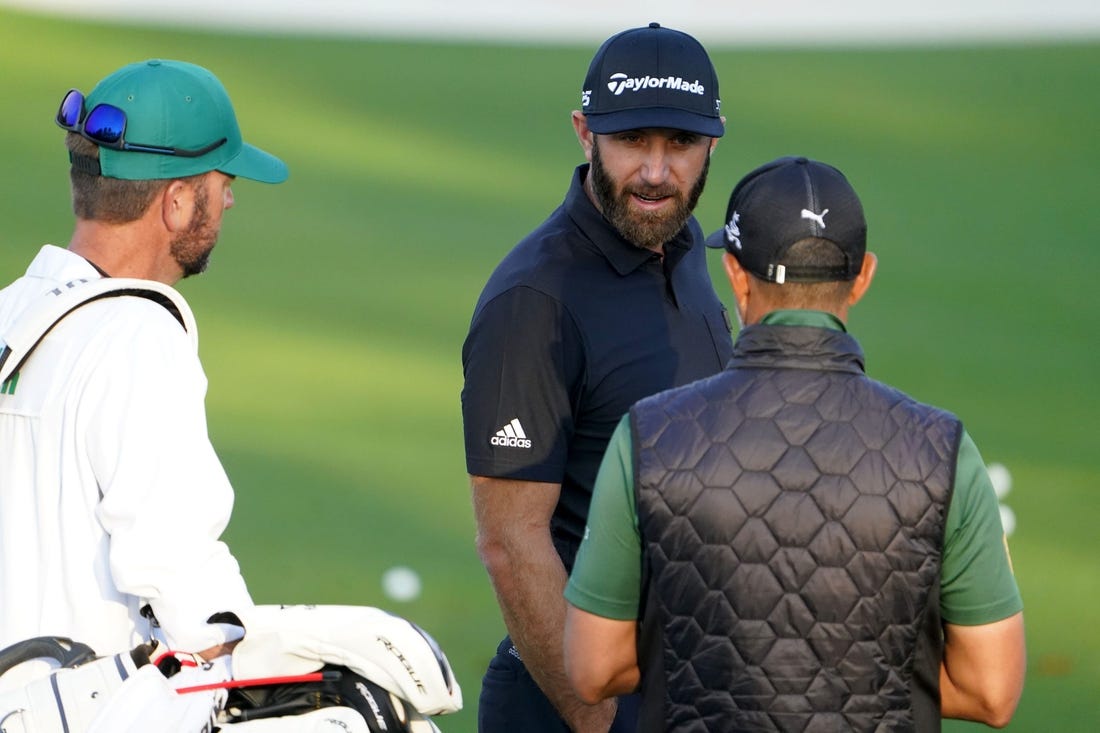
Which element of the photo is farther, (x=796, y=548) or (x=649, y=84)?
(x=649, y=84)

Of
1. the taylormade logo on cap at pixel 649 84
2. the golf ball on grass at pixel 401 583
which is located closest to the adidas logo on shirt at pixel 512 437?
the taylormade logo on cap at pixel 649 84

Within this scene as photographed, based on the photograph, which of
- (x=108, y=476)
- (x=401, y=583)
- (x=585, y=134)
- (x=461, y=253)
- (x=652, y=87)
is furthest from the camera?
(x=461, y=253)

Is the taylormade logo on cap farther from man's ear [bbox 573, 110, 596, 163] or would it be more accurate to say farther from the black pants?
the black pants

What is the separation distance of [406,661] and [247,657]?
253 millimetres

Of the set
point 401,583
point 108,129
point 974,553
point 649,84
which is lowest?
point 401,583

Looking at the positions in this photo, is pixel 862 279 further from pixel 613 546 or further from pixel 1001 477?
pixel 1001 477

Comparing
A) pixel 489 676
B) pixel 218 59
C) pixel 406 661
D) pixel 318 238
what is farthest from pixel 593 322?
pixel 218 59

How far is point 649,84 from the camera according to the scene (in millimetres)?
3463

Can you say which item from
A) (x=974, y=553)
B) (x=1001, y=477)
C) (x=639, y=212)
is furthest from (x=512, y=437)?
(x=1001, y=477)

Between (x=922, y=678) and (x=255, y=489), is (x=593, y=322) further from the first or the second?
(x=255, y=489)

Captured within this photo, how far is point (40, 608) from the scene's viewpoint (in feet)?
9.45

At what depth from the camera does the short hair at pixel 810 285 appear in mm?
2578

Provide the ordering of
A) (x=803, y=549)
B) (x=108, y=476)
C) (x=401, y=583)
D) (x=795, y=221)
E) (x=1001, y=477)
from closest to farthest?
Result: (x=803, y=549)
(x=795, y=221)
(x=108, y=476)
(x=401, y=583)
(x=1001, y=477)

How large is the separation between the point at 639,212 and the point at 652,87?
0.26 meters
